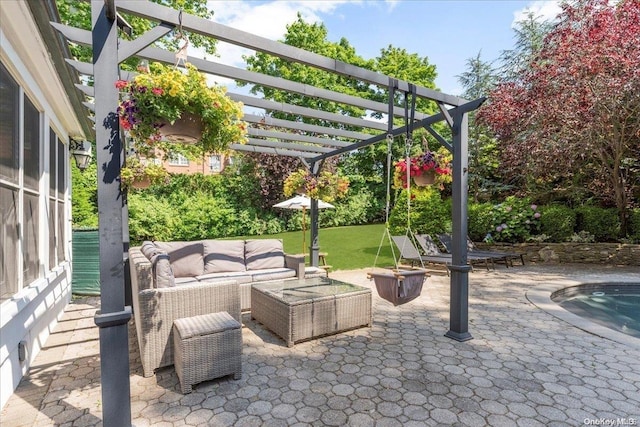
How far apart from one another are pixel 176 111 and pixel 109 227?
0.88 m

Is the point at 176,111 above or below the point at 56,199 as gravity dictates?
above

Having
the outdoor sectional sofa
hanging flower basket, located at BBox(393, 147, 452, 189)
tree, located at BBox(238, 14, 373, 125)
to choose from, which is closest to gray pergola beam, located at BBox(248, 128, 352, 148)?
the outdoor sectional sofa

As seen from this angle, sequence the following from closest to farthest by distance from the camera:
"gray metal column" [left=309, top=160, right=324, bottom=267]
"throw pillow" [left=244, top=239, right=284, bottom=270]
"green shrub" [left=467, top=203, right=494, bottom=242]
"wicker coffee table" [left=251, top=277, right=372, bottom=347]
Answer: "wicker coffee table" [left=251, top=277, right=372, bottom=347] < "throw pillow" [left=244, top=239, right=284, bottom=270] < "gray metal column" [left=309, top=160, right=324, bottom=267] < "green shrub" [left=467, top=203, right=494, bottom=242]

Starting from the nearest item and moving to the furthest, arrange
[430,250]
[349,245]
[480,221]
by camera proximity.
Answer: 1. [430,250]
2. [480,221]
3. [349,245]

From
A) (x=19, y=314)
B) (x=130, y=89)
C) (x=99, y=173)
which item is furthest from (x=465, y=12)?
(x=19, y=314)

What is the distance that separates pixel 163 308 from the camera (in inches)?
127

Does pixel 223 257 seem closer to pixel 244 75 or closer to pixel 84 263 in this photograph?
pixel 84 263

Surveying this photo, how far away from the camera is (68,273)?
5.57m

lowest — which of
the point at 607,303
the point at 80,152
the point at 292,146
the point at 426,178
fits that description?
the point at 607,303

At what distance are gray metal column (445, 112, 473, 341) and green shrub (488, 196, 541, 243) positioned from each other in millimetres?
6762

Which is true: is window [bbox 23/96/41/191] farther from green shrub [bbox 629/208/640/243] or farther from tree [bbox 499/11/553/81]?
tree [bbox 499/11/553/81]

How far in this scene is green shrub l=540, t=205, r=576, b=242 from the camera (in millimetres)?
9414

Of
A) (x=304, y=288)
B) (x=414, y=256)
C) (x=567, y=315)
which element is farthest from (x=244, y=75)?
(x=414, y=256)

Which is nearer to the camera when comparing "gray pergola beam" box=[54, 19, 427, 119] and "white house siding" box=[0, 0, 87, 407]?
"gray pergola beam" box=[54, 19, 427, 119]
